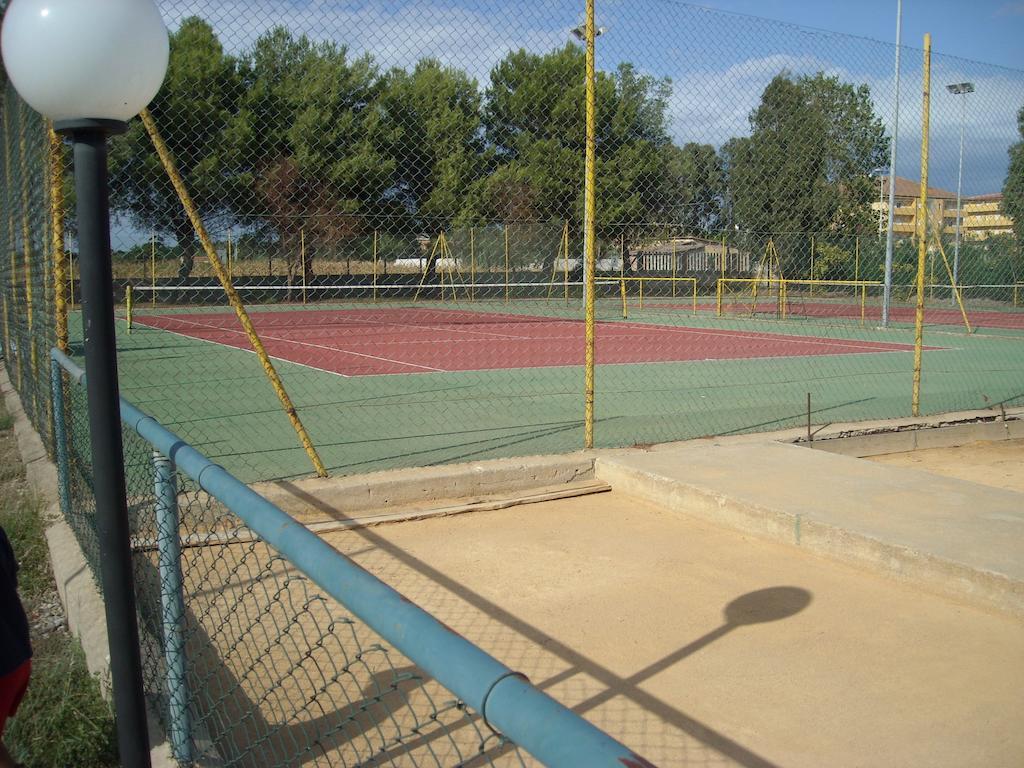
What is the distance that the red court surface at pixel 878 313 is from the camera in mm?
24234

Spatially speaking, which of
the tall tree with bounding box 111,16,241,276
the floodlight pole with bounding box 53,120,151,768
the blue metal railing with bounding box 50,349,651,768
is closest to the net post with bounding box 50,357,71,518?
the tall tree with bounding box 111,16,241,276

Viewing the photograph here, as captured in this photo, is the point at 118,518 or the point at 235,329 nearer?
the point at 118,518

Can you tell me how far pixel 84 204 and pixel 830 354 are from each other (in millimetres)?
16674

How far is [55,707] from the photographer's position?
3598 millimetres

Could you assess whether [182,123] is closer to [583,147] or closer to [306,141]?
[306,141]

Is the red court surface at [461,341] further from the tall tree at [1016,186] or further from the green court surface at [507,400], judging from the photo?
the tall tree at [1016,186]

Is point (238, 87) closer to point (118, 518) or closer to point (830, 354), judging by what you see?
point (118, 518)

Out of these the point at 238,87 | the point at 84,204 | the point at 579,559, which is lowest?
the point at 579,559

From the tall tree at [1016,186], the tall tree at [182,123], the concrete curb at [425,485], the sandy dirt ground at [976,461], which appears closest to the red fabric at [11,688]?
the concrete curb at [425,485]

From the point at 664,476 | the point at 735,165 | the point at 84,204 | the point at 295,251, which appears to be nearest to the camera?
the point at 84,204

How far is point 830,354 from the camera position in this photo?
1742 centimetres

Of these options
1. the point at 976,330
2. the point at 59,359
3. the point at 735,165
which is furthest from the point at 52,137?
the point at 976,330

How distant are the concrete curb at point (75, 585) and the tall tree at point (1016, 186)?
419 inches

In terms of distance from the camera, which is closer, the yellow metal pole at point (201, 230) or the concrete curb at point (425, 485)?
the yellow metal pole at point (201, 230)
